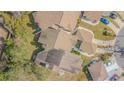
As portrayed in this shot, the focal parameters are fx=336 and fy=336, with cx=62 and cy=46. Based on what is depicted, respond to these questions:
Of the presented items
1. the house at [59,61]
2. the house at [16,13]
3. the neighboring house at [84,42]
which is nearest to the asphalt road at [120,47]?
the neighboring house at [84,42]

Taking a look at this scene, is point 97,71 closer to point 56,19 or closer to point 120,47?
point 120,47

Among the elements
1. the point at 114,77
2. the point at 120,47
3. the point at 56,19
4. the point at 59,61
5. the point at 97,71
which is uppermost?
the point at 56,19

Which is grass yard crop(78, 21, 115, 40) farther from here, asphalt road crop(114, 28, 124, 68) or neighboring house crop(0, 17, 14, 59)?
neighboring house crop(0, 17, 14, 59)

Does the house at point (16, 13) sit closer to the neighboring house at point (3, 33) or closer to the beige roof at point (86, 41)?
the neighboring house at point (3, 33)

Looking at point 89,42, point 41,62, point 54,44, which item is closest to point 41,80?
point 41,62

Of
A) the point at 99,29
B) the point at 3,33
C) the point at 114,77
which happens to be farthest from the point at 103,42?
the point at 3,33
